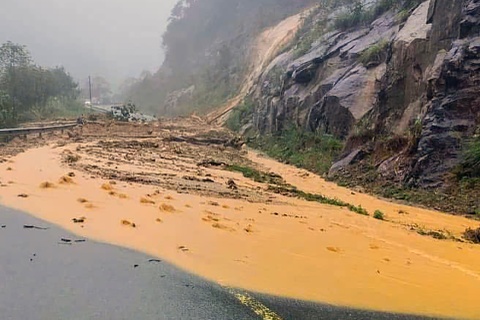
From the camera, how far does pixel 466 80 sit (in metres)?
13.1

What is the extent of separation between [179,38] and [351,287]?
260 feet

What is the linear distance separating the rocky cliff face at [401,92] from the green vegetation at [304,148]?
0.48m

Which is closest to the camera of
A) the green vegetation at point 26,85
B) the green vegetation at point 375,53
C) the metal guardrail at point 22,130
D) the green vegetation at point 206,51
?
the green vegetation at point 375,53

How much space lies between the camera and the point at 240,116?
35.8m

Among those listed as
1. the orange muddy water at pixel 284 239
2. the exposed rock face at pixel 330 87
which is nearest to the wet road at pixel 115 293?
the orange muddy water at pixel 284 239

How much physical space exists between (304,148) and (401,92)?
549 centimetres

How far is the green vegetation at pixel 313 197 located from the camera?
10867 millimetres

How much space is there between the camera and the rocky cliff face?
1278 centimetres

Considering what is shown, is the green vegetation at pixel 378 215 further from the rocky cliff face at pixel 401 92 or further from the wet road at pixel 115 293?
the wet road at pixel 115 293

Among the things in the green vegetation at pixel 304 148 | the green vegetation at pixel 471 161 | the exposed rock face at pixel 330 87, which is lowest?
the green vegetation at pixel 304 148

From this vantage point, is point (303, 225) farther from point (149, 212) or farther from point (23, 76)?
point (23, 76)

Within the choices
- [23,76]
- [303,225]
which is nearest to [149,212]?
[303,225]

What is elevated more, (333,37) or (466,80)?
(333,37)

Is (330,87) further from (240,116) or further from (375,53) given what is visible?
(240,116)
